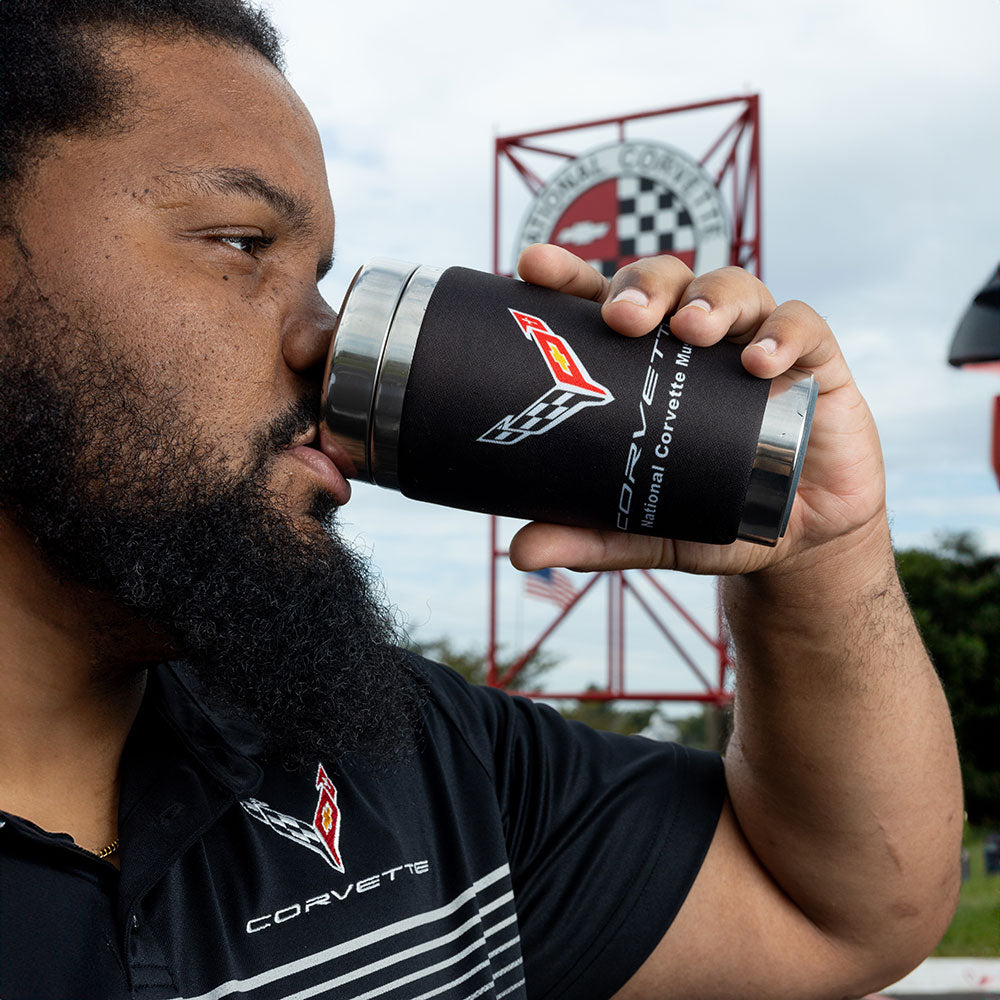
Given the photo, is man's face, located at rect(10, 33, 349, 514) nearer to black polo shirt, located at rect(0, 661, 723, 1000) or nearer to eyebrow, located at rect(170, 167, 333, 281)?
eyebrow, located at rect(170, 167, 333, 281)

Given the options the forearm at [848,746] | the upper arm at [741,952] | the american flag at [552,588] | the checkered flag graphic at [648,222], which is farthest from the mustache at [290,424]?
the american flag at [552,588]

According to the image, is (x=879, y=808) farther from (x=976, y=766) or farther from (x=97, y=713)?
(x=976, y=766)

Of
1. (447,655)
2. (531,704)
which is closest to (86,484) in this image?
(531,704)

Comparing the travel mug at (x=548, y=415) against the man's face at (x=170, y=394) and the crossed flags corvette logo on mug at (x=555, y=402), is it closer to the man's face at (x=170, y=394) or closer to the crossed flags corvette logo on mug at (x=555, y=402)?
the crossed flags corvette logo on mug at (x=555, y=402)

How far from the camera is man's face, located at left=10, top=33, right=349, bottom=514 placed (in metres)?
1.17

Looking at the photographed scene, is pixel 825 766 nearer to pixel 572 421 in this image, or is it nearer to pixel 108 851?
pixel 572 421

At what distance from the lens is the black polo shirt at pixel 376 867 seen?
1.05 metres

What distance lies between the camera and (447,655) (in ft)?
42.8

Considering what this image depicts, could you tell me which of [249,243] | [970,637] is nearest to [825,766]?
[249,243]

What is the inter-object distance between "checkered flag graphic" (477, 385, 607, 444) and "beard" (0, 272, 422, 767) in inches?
11.6

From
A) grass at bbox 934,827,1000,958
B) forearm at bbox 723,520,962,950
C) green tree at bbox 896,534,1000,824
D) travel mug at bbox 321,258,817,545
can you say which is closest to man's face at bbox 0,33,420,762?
travel mug at bbox 321,258,817,545

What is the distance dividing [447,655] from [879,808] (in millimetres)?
11727

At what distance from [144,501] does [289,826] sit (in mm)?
471

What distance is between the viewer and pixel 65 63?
1257mm
